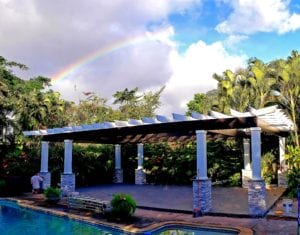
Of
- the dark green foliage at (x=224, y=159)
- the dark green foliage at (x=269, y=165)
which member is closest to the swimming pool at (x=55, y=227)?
the dark green foliage at (x=269, y=165)

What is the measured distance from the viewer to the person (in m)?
17.3

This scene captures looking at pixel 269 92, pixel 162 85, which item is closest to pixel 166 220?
pixel 269 92

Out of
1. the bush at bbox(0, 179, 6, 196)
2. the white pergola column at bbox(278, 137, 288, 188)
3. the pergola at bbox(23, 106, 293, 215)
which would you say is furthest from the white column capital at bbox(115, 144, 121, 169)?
the white pergola column at bbox(278, 137, 288, 188)

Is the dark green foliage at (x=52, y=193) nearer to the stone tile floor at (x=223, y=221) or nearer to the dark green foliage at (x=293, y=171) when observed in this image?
the stone tile floor at (x=223, y=221)

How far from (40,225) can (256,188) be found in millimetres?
7057

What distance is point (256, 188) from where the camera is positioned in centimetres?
1054

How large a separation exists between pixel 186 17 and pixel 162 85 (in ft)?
67.5

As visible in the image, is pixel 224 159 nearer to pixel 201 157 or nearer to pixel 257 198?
pixel 201 157

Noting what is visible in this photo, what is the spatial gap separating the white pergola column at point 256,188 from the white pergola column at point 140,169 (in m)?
10.5

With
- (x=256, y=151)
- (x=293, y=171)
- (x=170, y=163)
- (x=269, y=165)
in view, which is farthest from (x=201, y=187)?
(x=170, y=163)

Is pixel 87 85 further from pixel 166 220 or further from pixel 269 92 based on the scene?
pixel 166 220

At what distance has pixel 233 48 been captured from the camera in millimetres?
17672

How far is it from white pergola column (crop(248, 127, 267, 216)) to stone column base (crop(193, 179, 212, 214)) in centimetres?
145

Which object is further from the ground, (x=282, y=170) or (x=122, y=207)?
(x=282, y=170)
